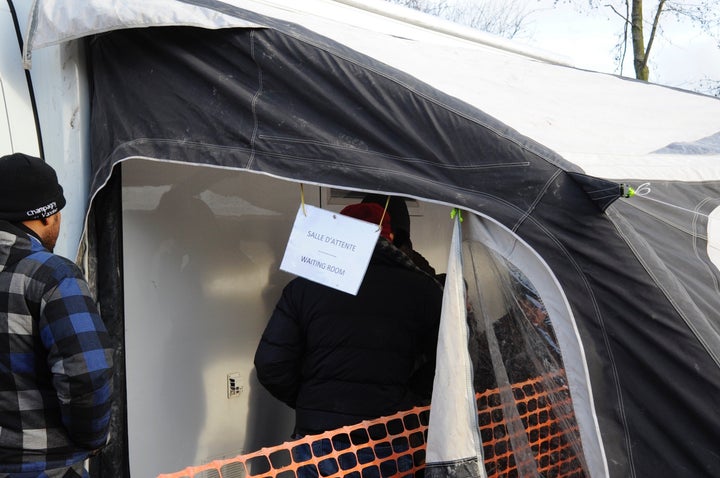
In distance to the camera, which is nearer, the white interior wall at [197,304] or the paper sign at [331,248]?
the paper sign at [331,248]

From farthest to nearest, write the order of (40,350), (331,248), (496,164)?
(331,248)
(496,164)
(40,350)

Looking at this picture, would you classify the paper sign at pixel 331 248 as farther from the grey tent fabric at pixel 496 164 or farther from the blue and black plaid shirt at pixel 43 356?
the blue and black plaid shirt at pixel 43 356

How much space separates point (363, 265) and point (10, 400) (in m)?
1.15

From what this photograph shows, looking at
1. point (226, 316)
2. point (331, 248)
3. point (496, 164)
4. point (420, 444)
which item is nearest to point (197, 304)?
point (226, 316)

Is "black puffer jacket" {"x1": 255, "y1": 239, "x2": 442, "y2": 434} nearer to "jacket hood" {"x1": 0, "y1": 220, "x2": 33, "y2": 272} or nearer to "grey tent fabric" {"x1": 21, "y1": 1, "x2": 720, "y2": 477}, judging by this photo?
"grey tent fabric" {"x1": 21, "y1": 1, "x2": 720, "y2": 477}

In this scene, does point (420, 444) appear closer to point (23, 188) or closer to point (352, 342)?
point (352, 342)

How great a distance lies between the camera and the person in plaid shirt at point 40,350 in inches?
77.2

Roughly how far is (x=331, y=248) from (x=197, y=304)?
0.95 meters

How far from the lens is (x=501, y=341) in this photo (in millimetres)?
2479

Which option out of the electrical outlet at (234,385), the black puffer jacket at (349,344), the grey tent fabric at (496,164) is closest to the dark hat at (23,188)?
the grey tent fabric at (496,164)

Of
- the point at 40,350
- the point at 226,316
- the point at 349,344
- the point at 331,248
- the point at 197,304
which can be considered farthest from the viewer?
the point at 226,316

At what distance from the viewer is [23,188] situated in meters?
2.06

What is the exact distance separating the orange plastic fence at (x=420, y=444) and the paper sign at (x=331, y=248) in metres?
0.61

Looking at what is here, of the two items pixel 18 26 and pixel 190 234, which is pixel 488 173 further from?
pixel 18 26
